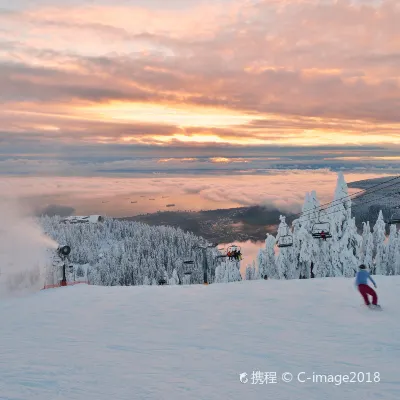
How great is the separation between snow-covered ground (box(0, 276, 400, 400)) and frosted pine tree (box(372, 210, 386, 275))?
4293 centimetres

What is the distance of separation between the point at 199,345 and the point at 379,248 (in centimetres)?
5418

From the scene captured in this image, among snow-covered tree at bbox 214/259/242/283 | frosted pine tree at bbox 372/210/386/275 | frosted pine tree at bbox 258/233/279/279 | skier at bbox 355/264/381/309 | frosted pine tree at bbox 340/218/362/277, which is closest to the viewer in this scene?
skier at bbox 355/264/381/309

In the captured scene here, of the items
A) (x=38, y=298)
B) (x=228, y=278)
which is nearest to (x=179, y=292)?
(x=38, y=298)

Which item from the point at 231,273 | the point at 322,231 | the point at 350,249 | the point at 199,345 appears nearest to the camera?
the point at 199,345

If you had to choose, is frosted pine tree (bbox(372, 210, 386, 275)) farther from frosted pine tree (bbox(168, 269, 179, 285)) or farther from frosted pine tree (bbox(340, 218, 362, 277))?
frosted pine tree (bbox(168, 269, 179, 285))

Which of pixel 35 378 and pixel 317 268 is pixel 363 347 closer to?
pixel 35 378

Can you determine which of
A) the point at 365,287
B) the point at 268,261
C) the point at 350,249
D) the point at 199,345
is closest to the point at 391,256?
the point at 350,249

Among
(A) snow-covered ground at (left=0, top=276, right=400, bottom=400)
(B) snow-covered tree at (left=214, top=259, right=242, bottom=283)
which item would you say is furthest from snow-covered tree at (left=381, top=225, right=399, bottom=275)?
(A) snow-covered ground at (left=0, top=276, right=400, bottom=400)

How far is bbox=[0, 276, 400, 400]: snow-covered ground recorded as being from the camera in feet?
28.9

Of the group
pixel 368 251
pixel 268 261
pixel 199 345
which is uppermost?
pixel 199 345

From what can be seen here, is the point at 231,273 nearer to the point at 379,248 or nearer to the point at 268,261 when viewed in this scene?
the point at 268,261

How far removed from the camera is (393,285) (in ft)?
64.2

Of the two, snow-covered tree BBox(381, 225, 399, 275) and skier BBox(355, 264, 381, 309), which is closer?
skier BBox(355, 264, 381, 309)

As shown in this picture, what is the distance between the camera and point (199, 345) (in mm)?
11805
